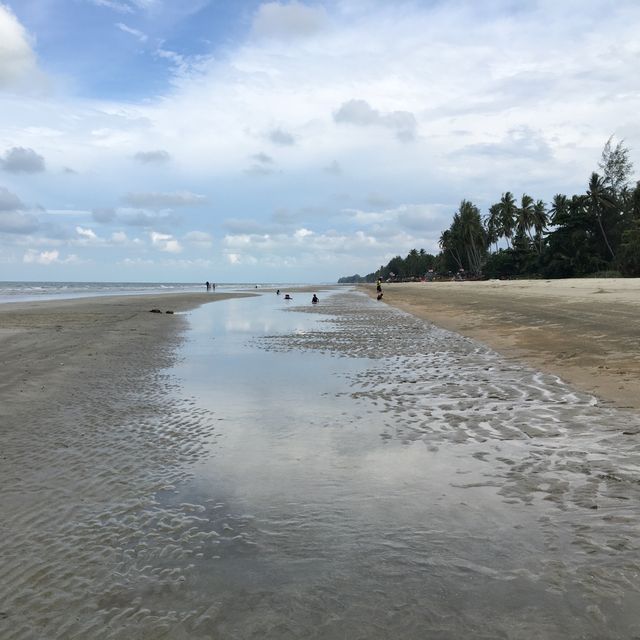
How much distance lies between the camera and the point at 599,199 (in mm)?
70875

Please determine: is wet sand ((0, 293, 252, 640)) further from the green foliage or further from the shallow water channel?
the green foliage

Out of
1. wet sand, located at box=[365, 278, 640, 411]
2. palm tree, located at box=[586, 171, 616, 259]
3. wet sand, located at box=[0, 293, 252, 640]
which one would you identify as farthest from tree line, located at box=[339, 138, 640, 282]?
wet sand, located at box=[0, 293, 252, 640]

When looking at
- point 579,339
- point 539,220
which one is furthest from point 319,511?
point 539,220

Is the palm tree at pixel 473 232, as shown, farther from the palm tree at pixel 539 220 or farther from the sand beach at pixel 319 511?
the sand beach at pixel 319 511

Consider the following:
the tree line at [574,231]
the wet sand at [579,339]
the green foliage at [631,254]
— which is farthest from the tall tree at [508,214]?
the wet sand at [579,339]

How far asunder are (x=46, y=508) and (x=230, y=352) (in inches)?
451

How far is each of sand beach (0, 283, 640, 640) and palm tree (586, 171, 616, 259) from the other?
7258 centimetres

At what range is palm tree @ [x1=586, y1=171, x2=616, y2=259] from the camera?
7112 centimetres

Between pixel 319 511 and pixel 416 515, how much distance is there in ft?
3.00

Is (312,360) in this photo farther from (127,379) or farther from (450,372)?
(127,379)

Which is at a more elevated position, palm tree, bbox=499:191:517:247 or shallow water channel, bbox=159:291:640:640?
palm tree, bbox=499:191:517:247

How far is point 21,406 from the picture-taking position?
8.88 metres

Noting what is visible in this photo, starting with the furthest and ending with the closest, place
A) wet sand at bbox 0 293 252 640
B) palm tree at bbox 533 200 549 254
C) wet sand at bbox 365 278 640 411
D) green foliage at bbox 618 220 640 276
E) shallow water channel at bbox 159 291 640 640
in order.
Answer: palm tree at bbox 533 200 549 254 → green foliage at bbox 618 220 640 276 → wet sand at bbox 365 278 640 411 → wet sand at bbox 0 293 252 640 → shallow water channel at bbox 159 291 640 640

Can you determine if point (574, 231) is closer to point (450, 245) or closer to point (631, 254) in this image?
point (631, 254)
